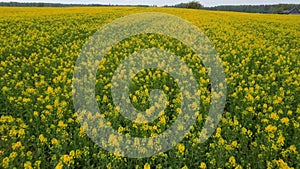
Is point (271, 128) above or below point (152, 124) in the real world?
above

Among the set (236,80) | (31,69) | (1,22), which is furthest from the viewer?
(1,22)

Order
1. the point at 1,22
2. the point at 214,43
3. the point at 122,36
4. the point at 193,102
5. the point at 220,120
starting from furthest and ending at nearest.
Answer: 1. the point at 1,22
2. the point at 122,36
3. the point at 214,43
4. the point at 193,102
5. the point at 220,120

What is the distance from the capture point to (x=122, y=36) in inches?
594

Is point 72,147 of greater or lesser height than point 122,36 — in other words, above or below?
below

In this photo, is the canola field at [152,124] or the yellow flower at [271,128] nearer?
the canola field at [152,124]

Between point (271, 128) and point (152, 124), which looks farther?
point (152, 124)

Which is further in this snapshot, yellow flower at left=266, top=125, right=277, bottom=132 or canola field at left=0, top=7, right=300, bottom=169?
yellow flower at left=266, top=125, right=277, bottom=132

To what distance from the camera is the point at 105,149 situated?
4754 mm

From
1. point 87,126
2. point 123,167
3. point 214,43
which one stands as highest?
point 214,43

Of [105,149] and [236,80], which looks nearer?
[105,149]

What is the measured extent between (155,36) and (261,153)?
1108 centimetres

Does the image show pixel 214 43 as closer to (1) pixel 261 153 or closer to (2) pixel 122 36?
(2) pixel 122 36

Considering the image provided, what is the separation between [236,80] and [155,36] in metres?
7.59

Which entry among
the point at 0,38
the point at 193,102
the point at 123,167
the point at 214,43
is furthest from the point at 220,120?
the point at 0,38
